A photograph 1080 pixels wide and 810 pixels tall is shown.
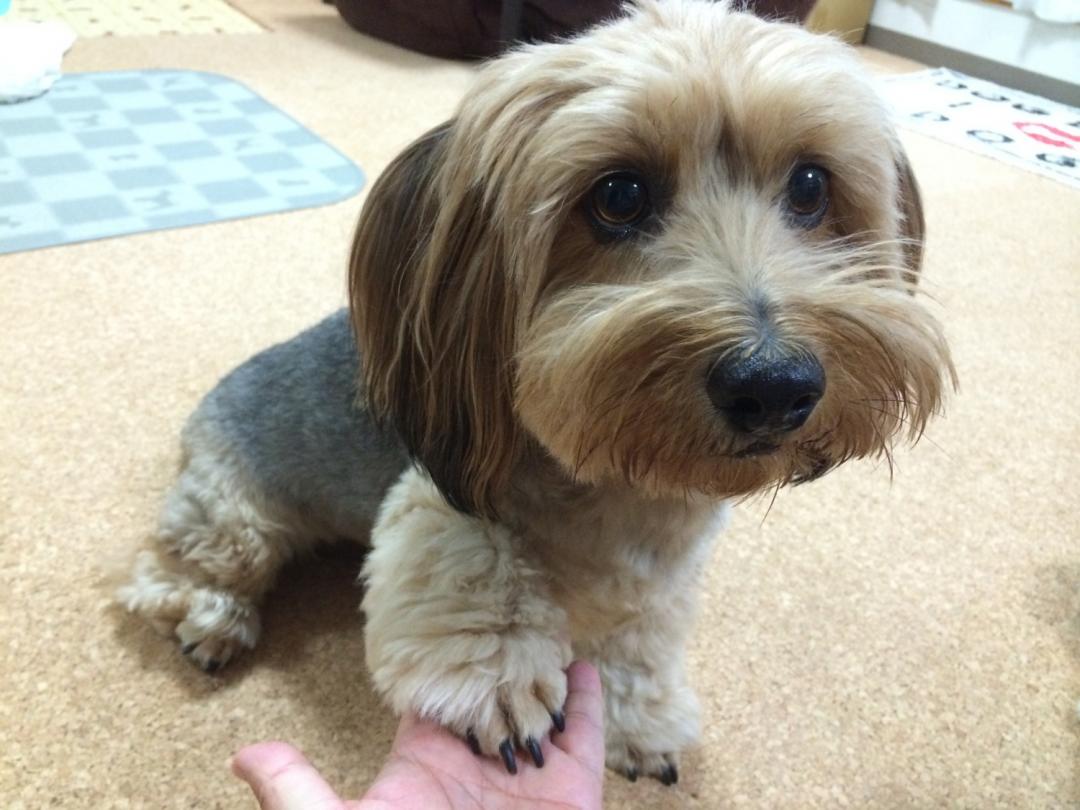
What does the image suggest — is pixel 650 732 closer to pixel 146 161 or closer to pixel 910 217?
pixel 910 217

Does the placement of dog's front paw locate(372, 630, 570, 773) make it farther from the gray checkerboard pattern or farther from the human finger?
the gray checkerboard pattern

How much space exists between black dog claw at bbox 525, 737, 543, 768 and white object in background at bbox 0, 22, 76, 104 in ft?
9.35

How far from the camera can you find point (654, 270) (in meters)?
0.88

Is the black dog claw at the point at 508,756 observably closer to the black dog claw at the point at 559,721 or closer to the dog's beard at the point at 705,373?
the black dog claw at the point at 559,721

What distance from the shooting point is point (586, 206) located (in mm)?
897

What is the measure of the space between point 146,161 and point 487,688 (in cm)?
221

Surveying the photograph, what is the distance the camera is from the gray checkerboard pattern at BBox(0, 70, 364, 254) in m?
2.30

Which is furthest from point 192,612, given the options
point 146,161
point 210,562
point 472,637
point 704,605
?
point 146,161

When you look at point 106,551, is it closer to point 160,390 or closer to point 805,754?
point 160,390

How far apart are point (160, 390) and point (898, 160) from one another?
137cm

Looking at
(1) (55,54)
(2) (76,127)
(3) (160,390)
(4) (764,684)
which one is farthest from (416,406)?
(1) (55,54)

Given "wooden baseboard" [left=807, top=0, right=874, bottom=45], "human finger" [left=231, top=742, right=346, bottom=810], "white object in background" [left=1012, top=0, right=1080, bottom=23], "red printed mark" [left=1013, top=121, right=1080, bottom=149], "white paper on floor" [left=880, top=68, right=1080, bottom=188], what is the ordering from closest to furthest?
"human finger" [left=231, top=742, right=346, bottom=810] → "white paper on floor" [left=880, top=68, right=1080, bottom=188] → "red printed mark" [left=1013, top=121, right=1080, bottom=149] → "white object in background" [left=1012, top=0, right=1080, bottom=23] → "wooden baseboard" [left=807, top=0, right=874, bottom=45]

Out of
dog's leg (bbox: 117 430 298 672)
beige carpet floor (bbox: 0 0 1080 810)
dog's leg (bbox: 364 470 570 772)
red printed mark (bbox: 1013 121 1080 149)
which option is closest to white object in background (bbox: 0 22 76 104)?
beige carpet floor (bbox: 0 0 1080 810)

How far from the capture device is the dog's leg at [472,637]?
96cm
